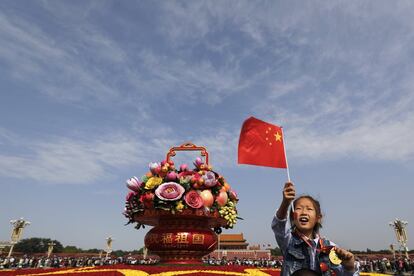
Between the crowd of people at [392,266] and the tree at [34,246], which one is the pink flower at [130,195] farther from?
the tree at [34,246]

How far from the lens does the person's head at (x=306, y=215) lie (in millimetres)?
2562

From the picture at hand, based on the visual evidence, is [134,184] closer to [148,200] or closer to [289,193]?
[148,200]

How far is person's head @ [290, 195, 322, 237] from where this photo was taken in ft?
8.41

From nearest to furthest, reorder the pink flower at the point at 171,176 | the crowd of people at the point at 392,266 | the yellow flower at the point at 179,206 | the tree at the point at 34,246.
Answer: the yellow flower at the point at 179,206
the pink flower at the point at 171,176
the crowd of people at the point at 392,266
the tree at the point at 34,246

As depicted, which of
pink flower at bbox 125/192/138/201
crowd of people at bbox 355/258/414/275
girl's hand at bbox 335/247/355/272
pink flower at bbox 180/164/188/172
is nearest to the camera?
girl's hand at bbox 335/247/355/272

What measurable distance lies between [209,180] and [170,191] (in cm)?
95

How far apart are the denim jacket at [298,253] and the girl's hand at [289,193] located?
0.79 ft

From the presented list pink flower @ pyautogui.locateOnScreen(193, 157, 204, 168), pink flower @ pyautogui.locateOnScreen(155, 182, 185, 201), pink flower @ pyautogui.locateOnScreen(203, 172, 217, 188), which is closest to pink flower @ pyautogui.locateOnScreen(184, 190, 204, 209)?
pink flower @ pyautogui.locateOnScreen(155, 182, 185, 201)

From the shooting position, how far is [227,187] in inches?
296

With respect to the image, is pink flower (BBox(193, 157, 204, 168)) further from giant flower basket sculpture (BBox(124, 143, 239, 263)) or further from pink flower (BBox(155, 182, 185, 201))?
pink flower (BBox(155, 182, 185, 201))

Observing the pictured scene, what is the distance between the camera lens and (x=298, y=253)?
2486 millimetres

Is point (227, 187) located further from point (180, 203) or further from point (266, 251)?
point (266, 251)

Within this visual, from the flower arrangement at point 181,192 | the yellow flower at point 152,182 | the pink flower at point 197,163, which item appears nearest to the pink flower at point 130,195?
the flower arrangement at point 181,192

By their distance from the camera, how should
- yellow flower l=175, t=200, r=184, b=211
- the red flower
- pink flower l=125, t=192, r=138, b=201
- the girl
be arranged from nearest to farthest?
the girl < yellow flower l=175, t=200, r=184, b=211 < the red flower < pink flower l=125, t=192, r=138, b=201
